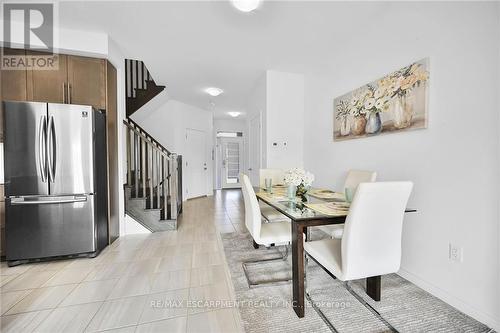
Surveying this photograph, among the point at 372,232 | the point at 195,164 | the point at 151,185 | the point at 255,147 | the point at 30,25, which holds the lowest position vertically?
the point at 372,232

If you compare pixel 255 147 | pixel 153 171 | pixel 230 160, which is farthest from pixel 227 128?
pixel 153 171

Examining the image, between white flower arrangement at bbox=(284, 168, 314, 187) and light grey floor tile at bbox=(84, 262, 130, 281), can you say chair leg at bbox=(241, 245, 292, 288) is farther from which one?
light grey floor tile at bbox=(84, 262, 130, 281)

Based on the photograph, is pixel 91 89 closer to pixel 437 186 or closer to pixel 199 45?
pixel 199 45

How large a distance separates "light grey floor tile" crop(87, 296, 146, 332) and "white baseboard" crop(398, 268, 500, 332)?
2.30m

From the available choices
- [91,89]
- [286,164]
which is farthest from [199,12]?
[286,164]

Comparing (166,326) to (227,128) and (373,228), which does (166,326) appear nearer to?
(373,228)

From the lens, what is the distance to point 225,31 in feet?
8.14

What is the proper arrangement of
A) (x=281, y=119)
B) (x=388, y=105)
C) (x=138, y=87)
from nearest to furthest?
(x=388, y=105) → (x=281, y=119) → (x=138, y=87)

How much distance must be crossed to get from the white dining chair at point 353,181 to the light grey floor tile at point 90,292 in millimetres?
2061

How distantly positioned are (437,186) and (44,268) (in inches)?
150

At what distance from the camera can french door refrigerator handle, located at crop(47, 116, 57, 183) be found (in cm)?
216

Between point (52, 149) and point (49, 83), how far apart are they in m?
0.94

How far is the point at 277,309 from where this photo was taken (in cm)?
153

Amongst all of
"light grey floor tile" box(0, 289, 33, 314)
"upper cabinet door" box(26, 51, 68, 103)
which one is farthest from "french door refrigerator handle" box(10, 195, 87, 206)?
"upper cabinet door" box(26, 51, 68, 103)
